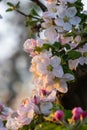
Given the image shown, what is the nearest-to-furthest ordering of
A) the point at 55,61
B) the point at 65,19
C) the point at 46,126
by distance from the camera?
1. the point at 46,126
2. the point at 55,61
3. the point at 65,19

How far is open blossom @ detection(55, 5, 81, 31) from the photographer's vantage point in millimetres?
1802

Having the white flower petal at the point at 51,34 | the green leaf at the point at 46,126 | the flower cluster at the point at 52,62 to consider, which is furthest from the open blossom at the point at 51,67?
the green leaf at the point at 46,126

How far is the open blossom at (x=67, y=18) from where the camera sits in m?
1.80

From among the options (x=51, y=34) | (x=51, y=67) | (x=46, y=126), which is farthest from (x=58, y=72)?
(x=46, y=126)

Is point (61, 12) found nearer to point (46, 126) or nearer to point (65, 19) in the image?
point (65, 19)

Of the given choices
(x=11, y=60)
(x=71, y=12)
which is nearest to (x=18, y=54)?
(x=11, y=60)

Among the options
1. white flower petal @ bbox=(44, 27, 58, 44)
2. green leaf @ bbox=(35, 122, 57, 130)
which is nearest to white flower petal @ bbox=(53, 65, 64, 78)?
white flower petal @ bbox=(44, 27, 58, 44)

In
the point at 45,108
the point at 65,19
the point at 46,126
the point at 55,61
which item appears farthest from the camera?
the point at 65,19

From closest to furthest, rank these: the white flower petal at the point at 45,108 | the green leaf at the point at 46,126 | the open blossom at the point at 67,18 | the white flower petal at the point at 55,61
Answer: the green leaf at the point at 46,126 → the white flower petal at the point at 45,108 → the white flower petal at the point at 55,61 → the open blossom at the point at 67,18

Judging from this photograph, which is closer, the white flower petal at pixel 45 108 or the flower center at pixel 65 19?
the white flower petal at pixel 45 108

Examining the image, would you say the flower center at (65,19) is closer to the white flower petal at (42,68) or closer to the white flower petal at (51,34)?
the white flower petal at (51,34)

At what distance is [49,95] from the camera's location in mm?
1604

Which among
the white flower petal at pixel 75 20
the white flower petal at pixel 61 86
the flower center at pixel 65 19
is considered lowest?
the white flower petal at pixel 61 86

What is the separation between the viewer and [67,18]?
1.83 metres
